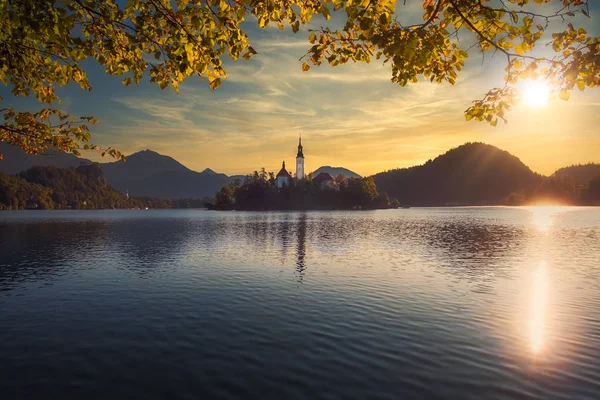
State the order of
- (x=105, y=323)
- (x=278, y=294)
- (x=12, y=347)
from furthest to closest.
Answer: (x=278, y=294) < (x=105, y=323) < (x=12, y=347)

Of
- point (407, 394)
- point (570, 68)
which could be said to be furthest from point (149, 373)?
point (570, 68)

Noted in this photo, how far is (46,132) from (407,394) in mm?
13761

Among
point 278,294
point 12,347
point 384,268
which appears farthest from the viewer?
point 384,268

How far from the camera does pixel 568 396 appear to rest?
33.8ft

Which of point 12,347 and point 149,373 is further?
point 12,347

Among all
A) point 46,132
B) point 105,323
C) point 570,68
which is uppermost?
point 570,68

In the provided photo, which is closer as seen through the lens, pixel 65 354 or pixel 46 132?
pixel 46 132

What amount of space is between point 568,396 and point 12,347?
18801mm

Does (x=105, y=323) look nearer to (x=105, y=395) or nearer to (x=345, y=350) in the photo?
(x=105, y=395)

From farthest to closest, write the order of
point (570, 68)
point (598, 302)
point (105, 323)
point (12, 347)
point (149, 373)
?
point (598, 302)
point (105, 323)
point (12, 347)
point (149, 373)
point (570, 68)

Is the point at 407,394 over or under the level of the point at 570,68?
under

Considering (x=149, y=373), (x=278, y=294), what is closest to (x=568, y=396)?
(x=149, y=373)

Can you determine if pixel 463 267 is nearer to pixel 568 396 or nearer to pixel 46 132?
pixel 568 396

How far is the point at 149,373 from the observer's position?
11.8 metres
